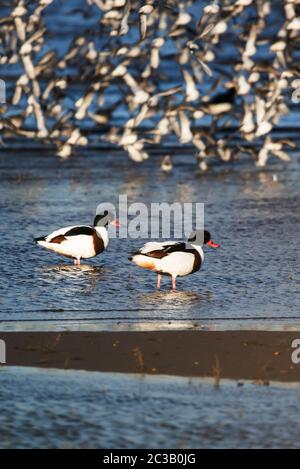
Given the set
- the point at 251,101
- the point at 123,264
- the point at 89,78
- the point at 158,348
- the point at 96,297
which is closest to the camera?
the point at 158,348

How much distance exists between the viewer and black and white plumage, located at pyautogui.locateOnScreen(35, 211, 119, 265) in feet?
31.7

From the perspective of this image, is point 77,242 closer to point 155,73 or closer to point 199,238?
point 199,238

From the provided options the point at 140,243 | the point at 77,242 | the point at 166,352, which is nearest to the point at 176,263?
the point at 77,242

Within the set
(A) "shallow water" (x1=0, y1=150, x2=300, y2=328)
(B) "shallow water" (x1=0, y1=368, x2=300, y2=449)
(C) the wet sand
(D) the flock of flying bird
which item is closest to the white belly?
(A) "shallow water" (x1=0, y1=150, x2=300, y2=328)

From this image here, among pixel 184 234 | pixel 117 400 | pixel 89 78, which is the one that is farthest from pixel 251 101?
pixel 117 400

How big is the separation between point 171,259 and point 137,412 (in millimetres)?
2821

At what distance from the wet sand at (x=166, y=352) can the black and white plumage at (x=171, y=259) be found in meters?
1.31

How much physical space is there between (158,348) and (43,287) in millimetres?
1924

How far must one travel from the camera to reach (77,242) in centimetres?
964
